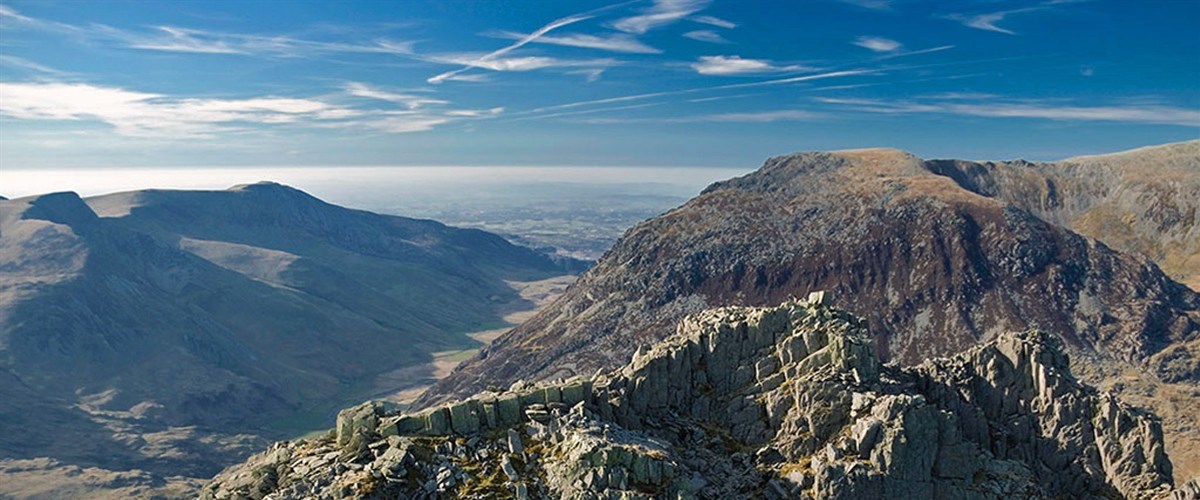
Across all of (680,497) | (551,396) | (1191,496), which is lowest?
(1191,496)

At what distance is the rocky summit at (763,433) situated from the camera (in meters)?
62.4

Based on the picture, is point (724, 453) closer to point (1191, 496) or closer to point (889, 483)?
point (889, 483)

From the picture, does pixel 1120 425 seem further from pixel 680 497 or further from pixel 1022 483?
pixel 680 497

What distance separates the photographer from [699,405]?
77.7 m

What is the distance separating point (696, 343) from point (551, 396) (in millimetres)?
18246

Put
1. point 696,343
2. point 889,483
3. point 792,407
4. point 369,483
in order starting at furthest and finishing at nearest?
point 696,343 → point 792,407 → point 889,483 → point 369,483

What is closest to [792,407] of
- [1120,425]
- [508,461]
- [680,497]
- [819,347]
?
[819,347]

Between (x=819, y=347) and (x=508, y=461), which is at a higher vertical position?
(x=819, y=347)

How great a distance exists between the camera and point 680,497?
200 ft

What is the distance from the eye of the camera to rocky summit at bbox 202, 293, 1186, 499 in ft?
205

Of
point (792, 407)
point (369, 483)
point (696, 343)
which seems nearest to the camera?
point (369, 483)

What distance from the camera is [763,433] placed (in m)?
74.6

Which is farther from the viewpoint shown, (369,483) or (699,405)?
(699,405)

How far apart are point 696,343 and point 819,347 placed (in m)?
12.1
